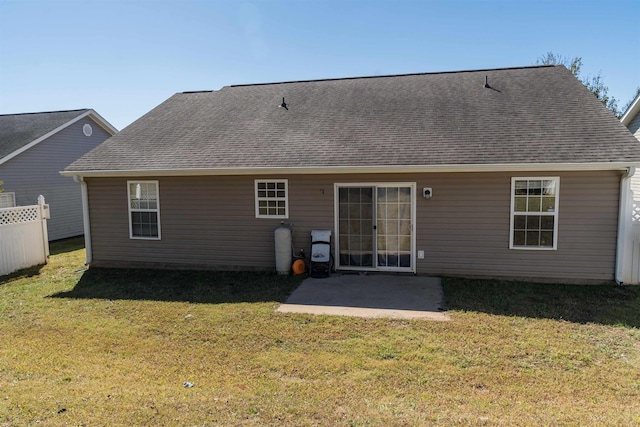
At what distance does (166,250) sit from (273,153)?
11.7ft

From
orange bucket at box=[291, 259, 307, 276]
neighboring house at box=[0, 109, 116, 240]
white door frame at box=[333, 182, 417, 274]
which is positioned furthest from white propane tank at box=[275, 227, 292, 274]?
neighboring house at box=[0, 109, 116, 240]

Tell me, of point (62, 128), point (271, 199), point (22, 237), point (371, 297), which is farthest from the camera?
point (62, 128)

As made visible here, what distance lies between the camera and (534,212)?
26.2ft

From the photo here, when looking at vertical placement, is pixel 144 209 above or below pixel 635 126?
below

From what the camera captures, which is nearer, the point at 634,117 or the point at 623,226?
the point at 623,226

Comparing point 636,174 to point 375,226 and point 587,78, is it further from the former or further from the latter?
point 587,78

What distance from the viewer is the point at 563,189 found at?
782cm

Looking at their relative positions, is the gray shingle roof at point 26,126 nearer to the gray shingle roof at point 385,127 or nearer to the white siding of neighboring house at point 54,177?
the white siding of neighboring house at point 54,177

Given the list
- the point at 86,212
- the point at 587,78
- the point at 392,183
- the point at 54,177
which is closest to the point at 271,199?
the point at 392,183

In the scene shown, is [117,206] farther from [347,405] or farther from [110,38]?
[347,405]

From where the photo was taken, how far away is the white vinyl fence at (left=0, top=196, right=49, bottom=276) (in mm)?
9859

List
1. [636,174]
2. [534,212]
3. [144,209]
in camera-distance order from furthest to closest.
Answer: [636,174]
[144,209]
[534,212]

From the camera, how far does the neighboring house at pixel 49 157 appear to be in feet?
45.9

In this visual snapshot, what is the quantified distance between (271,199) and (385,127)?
324cm
